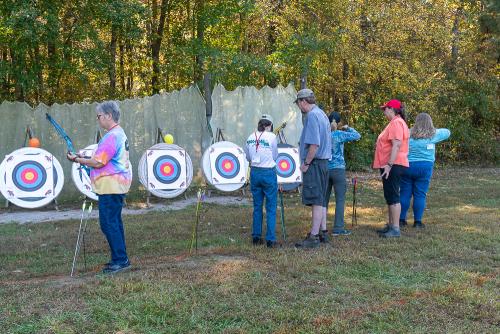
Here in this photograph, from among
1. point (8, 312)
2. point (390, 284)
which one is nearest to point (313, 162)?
point (390, 284)

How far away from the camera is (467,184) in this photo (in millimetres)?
12250

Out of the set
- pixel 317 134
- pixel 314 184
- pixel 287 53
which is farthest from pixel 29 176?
pixel 287 53

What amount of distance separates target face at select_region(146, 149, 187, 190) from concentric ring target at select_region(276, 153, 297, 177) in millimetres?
1904

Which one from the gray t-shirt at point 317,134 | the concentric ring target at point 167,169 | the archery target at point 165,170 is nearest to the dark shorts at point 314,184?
the gray t-shirt at point 317,134

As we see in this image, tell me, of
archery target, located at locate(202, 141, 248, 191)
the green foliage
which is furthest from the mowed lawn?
the green foliage

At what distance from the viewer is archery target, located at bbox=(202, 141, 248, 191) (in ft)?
31.0

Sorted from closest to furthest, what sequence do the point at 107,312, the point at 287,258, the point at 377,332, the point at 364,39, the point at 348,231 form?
the point at 377,332, the point at 107,312, the point at 287,258, the point at 348,231, the point at 364,39

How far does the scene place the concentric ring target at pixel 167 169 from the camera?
9.31 m

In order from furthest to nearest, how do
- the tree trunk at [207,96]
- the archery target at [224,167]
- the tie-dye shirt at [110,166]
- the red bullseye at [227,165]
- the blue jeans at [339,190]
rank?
the tree trunk at [207,96], the red bullseye at [227,165], the archery target at [224,167], the blue jeans at [339,190], the tie-dye shirt at [110,166]

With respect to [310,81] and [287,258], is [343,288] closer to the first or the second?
[287,258]

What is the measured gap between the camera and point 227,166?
9.61 metres

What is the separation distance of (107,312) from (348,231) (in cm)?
379

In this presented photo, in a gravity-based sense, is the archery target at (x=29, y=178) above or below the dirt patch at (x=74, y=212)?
above

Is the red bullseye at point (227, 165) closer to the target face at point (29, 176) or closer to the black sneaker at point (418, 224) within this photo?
the target face at point (29, 176)
